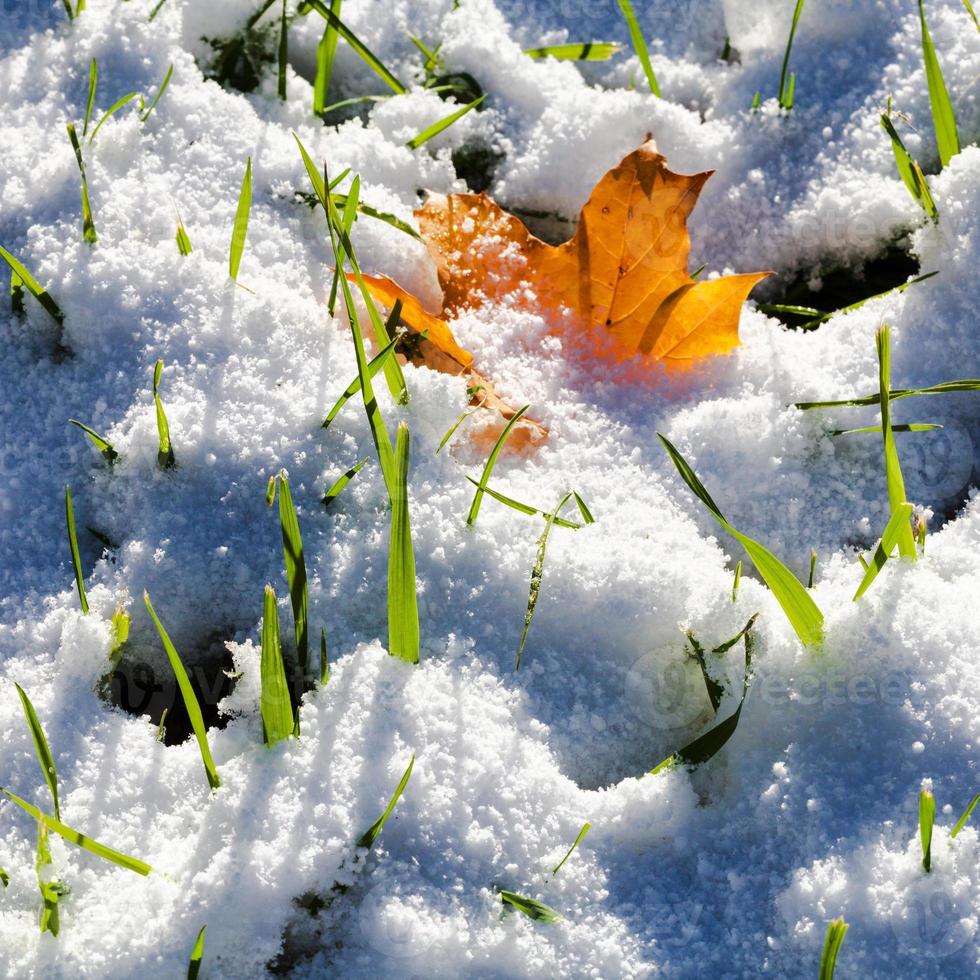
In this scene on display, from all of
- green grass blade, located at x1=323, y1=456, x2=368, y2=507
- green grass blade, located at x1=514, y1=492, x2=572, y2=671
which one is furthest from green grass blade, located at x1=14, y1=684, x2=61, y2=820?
green grass blade, located at x1=514, y1=492, x2=572, y2=671

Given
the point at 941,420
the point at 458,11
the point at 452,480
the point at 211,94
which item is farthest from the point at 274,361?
the point at 941,420

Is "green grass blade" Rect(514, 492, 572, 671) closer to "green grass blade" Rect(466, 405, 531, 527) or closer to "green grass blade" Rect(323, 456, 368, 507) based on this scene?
"green grass blade" Rect(466, 405, 531, 527)

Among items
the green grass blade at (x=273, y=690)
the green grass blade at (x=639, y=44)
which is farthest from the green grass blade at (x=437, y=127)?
the green grass blade at (x=273, y=690)

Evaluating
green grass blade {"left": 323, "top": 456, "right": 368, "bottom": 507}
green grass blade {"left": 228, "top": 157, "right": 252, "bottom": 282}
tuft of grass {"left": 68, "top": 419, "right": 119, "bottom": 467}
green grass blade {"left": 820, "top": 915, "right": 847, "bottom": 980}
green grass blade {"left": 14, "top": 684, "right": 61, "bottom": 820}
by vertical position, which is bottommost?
green grass blade {"left": 820, "top": 915, "right": 847, "bottom": 980}

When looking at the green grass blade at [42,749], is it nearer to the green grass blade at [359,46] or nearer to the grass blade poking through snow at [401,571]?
the grass blade poking through snow at [401,571]

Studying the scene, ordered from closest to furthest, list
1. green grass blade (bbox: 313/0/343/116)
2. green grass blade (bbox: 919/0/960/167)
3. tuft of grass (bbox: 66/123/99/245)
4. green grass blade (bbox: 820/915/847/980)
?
green grass blade (bbox: 820/915/847/980), tuft of grass (bbox: 66/123/99/245), green grass blade (bbox: 919/0/960/167), green grass blade (bbox: 313/0/343/116)

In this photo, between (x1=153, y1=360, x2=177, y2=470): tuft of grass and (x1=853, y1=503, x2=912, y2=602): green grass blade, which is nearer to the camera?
(x1=853, y1=503, x2=912, y2=602): green grass blade
